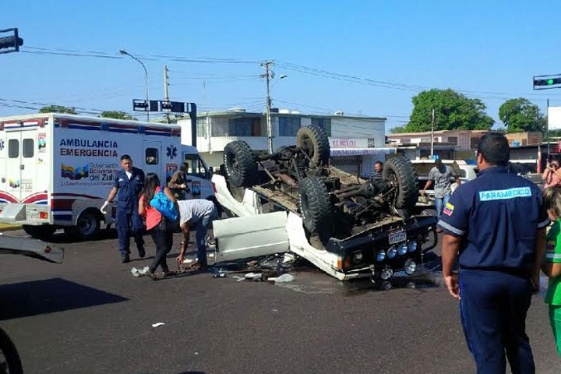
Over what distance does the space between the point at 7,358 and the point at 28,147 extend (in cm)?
1070

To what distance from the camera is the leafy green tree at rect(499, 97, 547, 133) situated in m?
110

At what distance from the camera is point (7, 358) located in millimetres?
3629

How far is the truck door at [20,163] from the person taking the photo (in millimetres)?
13289

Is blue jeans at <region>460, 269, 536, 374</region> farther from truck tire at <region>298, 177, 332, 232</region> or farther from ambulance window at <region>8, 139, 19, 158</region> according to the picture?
ambulance window at <region>8, 139, 19, 158</region>

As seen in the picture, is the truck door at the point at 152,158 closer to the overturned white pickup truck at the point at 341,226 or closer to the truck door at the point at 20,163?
the truck door at the point at 20,163

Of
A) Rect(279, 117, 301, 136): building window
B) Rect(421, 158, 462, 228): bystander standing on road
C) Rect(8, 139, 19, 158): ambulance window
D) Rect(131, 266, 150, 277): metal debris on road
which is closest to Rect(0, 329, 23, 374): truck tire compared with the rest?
Rect(131, 266, 150, 277): metal debris on road

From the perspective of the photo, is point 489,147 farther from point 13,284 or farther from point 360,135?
point 360,135

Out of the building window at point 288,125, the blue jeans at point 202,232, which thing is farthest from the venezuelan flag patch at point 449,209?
the building window at point 288,125

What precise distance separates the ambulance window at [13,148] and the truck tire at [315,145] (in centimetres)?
675

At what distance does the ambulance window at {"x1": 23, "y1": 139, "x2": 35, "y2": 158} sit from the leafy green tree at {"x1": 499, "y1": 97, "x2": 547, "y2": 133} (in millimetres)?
107512

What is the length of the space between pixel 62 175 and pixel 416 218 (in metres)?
7.94

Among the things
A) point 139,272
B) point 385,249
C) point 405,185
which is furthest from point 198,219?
point 405,185

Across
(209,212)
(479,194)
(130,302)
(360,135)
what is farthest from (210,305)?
(360,135)

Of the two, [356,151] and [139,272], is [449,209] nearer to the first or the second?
[139,272]
